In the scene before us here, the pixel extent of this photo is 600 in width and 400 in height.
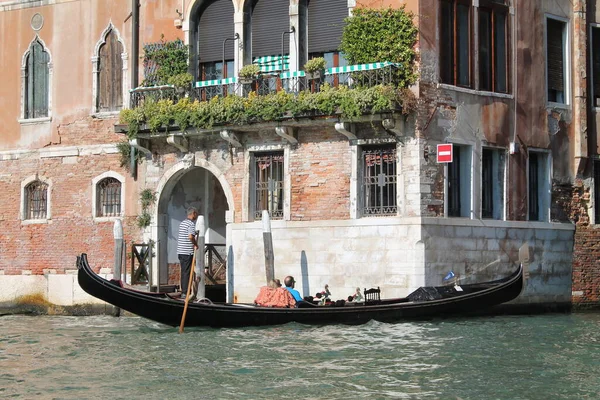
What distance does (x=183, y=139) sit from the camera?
18484mm

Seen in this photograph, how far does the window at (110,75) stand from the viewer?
63.9ft

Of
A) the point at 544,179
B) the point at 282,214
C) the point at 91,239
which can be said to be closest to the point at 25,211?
the point at 91,239

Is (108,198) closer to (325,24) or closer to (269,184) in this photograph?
(269,184)

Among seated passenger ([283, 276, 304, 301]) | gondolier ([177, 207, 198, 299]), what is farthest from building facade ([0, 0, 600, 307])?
gondolier ([177, 207, 198, 299])

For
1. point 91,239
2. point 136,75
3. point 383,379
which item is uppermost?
point 136,75

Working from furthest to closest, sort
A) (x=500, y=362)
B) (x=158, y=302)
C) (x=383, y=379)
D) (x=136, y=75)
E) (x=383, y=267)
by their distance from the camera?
(x=136, y=75) < (x=383, y=267) < (x=158, y=302) < (x=500, y=362) < (x=383, y=379)

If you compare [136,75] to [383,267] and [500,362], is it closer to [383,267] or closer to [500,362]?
[383,267]

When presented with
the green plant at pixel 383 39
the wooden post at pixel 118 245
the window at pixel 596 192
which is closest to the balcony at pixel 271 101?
the green plant at pixel 383 39

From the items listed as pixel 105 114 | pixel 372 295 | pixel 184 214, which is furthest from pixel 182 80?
pixel 372 295

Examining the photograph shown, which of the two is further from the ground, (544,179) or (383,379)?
(544,179)

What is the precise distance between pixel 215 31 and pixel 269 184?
2.52 metres

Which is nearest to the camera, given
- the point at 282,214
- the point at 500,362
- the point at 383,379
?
the point at 383,379

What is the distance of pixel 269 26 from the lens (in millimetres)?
18219

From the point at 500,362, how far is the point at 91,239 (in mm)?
8778
